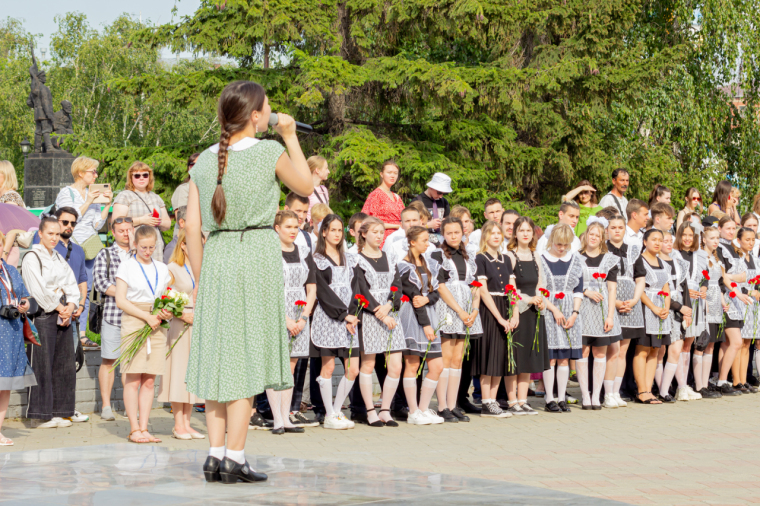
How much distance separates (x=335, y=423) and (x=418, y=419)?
89 cm

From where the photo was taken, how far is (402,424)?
346 inches

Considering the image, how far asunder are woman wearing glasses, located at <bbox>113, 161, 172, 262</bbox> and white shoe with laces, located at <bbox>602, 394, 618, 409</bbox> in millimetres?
5269

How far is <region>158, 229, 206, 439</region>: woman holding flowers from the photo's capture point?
7656 millimetres

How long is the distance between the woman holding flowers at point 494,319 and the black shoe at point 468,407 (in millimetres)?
155

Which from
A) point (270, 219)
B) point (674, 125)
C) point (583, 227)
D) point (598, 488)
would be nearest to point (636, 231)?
point (583, 227)

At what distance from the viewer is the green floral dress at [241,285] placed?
4688 millimetres

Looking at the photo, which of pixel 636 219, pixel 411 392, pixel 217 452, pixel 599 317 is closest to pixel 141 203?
pixel 411 392

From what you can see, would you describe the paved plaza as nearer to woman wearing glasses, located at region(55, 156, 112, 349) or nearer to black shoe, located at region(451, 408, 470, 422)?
black shoe, located at region(451, 408, 470, 422)

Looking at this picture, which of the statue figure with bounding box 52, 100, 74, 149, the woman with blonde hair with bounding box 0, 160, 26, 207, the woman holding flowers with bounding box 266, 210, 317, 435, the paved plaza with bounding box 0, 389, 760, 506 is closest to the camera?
the paved plaza with bounding box 0, 389, 760, 506

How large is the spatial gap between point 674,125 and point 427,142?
1093 centimetres

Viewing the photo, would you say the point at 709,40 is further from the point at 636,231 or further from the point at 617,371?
the point at 617,371

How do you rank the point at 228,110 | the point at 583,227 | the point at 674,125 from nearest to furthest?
the point at 228,110, the point at 583,227, the point at 674,125

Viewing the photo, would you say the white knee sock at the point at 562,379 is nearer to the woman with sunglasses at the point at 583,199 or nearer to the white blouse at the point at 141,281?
the woman with sunglasses at the point at 583,199

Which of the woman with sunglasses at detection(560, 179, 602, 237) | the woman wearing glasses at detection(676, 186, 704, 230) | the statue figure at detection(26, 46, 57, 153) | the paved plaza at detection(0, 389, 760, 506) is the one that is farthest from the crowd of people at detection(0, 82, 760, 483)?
the statue figure at detection(26, 46, 57, 153)
